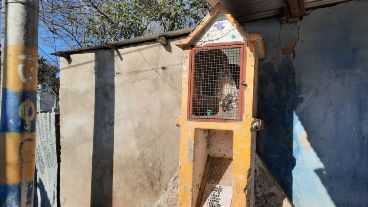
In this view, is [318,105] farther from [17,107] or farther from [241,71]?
[17,107]

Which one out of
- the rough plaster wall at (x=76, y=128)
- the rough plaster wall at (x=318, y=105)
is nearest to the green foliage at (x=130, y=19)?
the rough plaster wall at (x=76, y=128)

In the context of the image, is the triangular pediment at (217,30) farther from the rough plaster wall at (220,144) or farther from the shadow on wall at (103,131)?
the shadow on wall at (103,131)

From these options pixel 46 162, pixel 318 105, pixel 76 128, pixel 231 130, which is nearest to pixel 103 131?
pixel 76 128

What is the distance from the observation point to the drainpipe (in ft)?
14.6

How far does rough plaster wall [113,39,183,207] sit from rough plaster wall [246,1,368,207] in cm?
162

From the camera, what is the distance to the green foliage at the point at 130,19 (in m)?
11.0

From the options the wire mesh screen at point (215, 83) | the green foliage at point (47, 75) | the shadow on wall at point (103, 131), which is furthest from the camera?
the green foliage at point (47, 75)

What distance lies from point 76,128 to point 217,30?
12.9ft

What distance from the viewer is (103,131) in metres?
6.52

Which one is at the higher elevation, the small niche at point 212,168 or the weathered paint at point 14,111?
the weathered paint at point 14,111

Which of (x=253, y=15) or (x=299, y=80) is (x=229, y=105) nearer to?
(x=299, y=80)

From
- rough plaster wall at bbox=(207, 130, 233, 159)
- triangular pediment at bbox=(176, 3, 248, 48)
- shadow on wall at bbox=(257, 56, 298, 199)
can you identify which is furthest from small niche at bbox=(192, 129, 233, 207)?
triangular pediment at bbox=(176, 3, 248, 48)

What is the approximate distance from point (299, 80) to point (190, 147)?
Answer: 6.23 feet

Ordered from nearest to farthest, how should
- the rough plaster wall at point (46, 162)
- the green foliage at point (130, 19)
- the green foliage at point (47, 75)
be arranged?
the rough plaster wall at point (46, 162), the green foliage at point (130, 19), the green foliage at point (47, 75)
